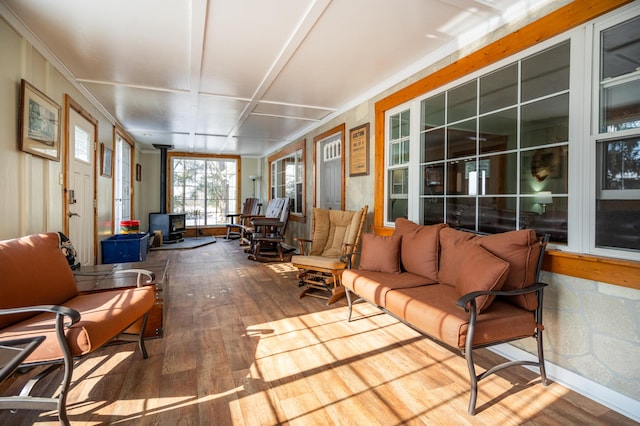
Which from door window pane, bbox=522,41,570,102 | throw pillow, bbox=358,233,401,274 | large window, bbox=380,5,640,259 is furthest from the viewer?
throw pillow, bbox=358,233,401,274

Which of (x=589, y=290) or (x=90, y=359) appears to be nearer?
(x=589, y=290)

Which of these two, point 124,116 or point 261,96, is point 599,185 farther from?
point 124,116

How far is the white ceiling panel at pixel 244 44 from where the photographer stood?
7.35 ft

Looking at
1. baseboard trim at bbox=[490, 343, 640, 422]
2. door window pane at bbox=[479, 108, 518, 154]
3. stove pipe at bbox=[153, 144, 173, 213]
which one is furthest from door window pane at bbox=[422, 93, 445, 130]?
stove pipe at bbox=[153, 144, 173, 213]

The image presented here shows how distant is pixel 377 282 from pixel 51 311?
1.99m

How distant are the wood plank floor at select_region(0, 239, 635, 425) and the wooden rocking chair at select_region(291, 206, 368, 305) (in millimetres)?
595

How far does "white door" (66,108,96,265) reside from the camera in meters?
3.54

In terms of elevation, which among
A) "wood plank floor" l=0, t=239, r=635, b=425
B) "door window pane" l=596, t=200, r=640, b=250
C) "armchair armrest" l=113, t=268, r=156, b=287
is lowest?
"wood plank floor" l=0, t=239, r=635, b=425

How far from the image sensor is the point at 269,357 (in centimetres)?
222

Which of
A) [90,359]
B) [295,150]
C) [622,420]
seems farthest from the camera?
[295,150]

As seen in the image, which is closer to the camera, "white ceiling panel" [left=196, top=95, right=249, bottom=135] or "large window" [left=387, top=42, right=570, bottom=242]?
"large window" [left=387, top=42, right=570, bottom=242]

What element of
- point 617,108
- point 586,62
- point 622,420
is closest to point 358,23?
point 586,62

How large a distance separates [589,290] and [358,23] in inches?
95.2

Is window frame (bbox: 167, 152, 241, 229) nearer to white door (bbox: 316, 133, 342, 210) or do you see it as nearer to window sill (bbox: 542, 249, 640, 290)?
white door (bbox: 316, 133, 342, 210)
